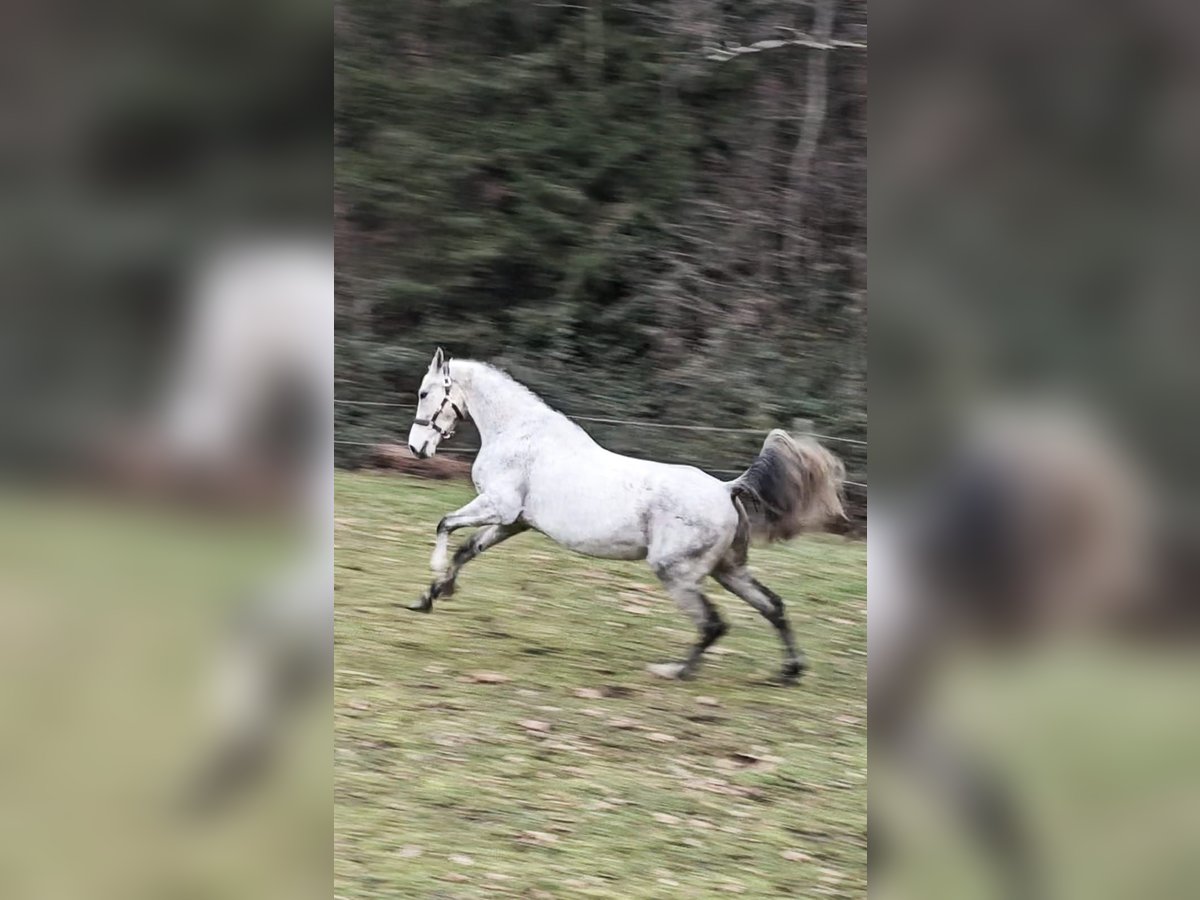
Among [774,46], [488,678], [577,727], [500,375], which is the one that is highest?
[774,46]

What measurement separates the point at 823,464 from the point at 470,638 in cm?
130

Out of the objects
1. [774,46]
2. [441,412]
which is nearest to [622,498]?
[441,412]

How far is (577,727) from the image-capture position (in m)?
4.02

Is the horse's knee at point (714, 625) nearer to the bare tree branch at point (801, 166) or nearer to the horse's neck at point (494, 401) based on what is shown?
the horse's neck at point (494, 401)

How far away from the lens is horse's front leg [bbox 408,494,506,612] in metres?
4.05

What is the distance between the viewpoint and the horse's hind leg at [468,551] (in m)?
4.07

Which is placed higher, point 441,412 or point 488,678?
point 441,412
